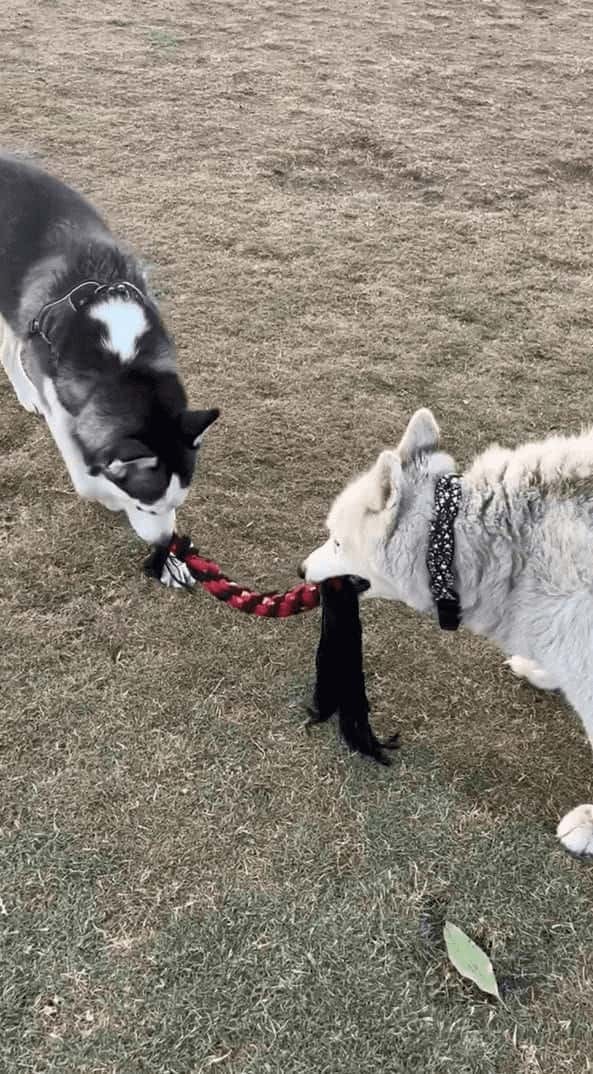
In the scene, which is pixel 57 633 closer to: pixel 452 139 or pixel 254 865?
→ pixel 254 865

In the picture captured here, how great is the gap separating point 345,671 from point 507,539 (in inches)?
28.5

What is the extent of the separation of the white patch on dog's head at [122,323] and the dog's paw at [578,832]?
2.17m

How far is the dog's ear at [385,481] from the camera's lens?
2041mm

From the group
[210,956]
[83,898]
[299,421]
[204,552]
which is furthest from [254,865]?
[299,421]

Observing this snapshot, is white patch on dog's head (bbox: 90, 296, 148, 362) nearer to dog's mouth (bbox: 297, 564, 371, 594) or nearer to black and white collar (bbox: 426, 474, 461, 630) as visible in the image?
dog's mouth (bbox: 297, 564, 371, 594)

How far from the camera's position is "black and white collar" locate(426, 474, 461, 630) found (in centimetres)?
210

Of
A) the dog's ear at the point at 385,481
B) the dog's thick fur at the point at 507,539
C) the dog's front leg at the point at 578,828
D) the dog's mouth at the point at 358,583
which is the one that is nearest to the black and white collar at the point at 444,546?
the dog's thick fur at the point at 507,539

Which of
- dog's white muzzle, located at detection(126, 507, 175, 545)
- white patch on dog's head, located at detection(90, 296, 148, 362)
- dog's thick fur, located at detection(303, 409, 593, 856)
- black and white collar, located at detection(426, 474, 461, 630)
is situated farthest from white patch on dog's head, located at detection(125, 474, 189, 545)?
black and white collar, located at detection(426, 474, 461, 630)

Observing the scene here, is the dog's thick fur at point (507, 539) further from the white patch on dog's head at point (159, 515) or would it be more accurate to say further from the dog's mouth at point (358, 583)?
the white patch on dog's head at point (159, 515)

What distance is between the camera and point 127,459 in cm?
271

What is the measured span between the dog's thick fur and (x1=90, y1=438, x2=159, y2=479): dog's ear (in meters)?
0.80

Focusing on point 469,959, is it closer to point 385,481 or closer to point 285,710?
point 285,710

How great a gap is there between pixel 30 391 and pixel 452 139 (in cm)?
433

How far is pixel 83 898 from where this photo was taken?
2.23 metres
